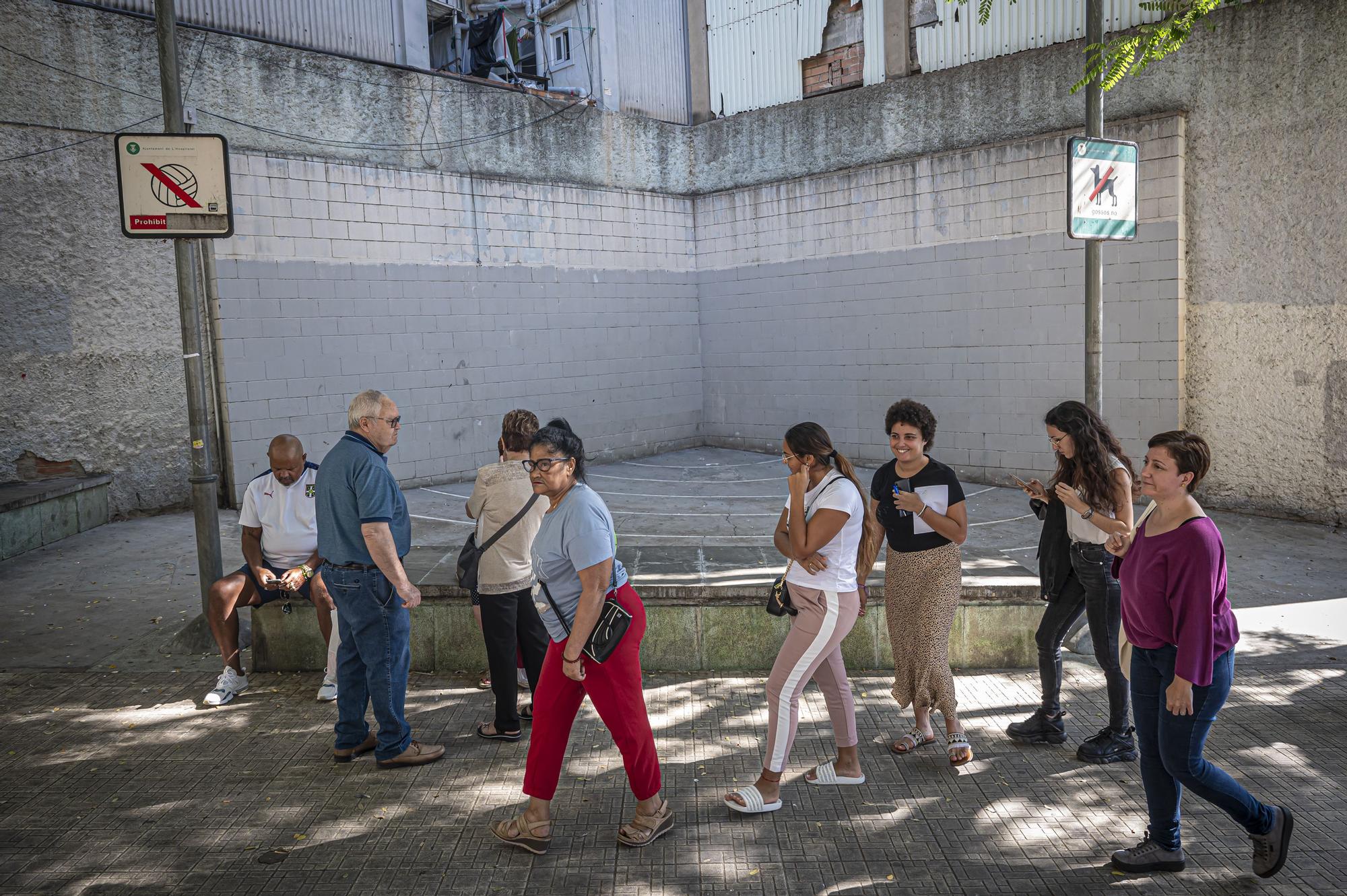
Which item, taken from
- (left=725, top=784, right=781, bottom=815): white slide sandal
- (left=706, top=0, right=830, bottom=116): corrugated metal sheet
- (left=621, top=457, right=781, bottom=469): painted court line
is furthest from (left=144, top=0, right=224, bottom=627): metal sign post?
(left=706, top=0, right=830, bottom=116): corrugated metal sheet

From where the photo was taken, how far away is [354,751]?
4645mm

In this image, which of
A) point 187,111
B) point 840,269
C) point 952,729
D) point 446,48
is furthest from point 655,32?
point 952,729

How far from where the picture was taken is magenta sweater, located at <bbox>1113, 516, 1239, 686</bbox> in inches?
129

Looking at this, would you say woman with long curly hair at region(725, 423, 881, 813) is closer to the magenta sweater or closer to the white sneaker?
the magenta sweater

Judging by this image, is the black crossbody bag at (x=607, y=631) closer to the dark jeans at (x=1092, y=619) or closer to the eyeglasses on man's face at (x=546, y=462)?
the eyeglasses on man's face at (x=546, y=462)

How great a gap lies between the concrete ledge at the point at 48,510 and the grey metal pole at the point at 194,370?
3506 mm

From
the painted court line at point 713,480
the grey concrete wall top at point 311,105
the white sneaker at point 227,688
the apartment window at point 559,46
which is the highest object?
the apartment window at point 559,46

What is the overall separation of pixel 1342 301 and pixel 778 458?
676cm

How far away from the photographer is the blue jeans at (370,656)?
14.6ft

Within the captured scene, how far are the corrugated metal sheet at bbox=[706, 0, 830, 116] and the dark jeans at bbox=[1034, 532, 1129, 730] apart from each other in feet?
32.6

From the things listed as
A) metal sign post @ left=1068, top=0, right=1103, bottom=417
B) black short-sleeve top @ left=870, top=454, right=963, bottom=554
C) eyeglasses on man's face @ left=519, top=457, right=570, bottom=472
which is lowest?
black short-sleeve top @ left=870, top=454, right=963, bottom=554

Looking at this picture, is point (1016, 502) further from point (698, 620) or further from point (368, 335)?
point (368, 335)

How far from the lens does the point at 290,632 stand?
5.93m

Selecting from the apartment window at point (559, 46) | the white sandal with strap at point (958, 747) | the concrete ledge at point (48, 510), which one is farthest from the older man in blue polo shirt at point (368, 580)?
the apartment window at point (559, 46)
